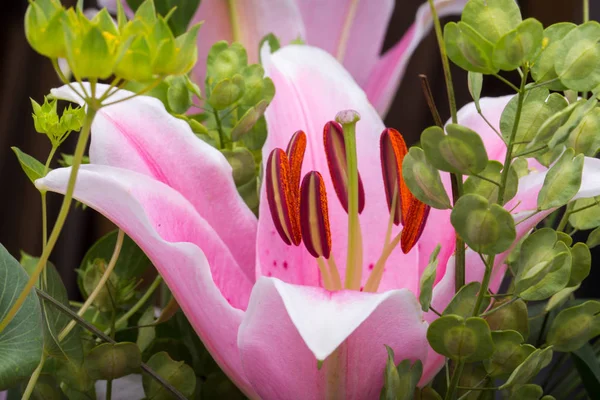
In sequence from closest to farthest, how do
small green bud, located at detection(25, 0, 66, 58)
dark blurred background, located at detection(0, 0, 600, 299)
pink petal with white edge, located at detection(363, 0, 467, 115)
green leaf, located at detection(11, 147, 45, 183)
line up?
small green bud, located at detection(25, 0, 66, 58), green leaf, located at detection(11, 147, 45, 183), pink petal with white edge, located at detection(363, 0, 467, 115), dark blurred background, located at detection(0, 0, 600, 299)

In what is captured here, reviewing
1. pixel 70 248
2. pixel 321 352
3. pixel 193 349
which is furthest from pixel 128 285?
pixel 70 248

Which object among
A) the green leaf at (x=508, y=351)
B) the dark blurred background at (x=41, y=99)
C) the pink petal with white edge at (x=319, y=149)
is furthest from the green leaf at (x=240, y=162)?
the dark blurred background at (x=41, y=99)

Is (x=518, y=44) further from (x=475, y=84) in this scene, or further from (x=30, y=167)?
(x=30, y=167)

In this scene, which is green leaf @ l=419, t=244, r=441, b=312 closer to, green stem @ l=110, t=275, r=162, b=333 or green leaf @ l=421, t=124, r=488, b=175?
green leaf @ l=421, t=124, r=488, b=175

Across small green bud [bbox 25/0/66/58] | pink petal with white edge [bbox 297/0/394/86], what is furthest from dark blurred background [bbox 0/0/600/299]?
small green bud [bbox 25/0/66/58]

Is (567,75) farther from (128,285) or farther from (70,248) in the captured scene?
(70,248)

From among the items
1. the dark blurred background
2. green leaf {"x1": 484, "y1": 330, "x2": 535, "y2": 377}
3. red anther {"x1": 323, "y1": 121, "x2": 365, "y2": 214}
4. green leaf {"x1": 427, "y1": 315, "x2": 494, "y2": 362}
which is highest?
red anther {"x1": 323, "y1": 121, "x2": 365, "y2": 214}

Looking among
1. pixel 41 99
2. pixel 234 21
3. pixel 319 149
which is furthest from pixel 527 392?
pixel 41 99
